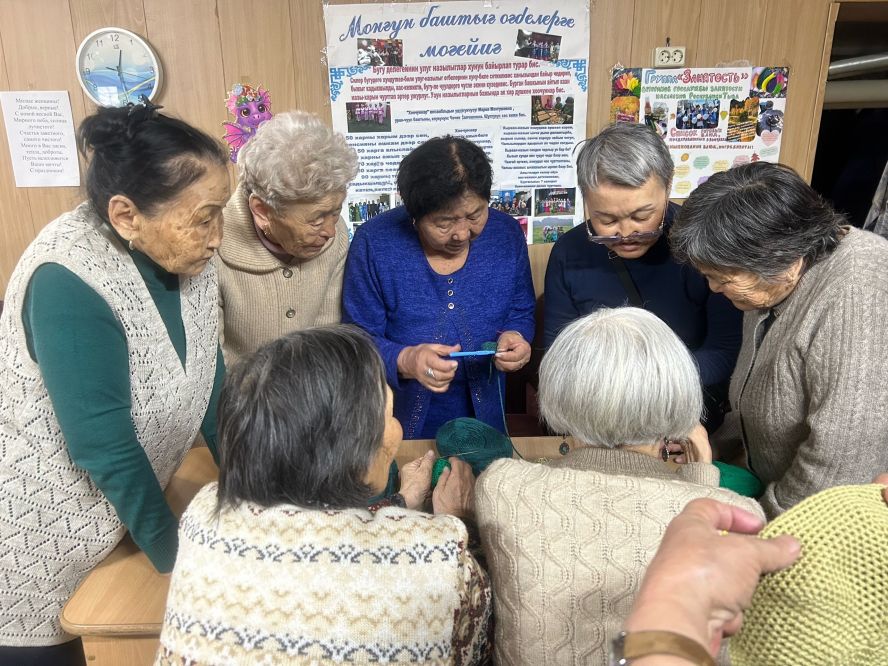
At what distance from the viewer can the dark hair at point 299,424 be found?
1.02m

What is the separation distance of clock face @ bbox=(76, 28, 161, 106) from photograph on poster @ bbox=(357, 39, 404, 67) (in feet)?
2.78

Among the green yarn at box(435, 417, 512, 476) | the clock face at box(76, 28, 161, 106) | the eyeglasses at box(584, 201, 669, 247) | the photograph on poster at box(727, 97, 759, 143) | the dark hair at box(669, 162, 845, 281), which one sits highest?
the clock face at box(76, 28, 161, 106)

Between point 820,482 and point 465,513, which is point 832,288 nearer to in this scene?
point 820,482

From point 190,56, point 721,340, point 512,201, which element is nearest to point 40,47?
point 190,56

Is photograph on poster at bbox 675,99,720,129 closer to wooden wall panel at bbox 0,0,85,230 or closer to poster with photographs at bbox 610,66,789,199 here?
poster with photographs at bbox 610,66,789,199

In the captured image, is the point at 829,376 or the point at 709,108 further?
the point at 709,108

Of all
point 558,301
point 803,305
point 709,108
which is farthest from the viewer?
point 709,108

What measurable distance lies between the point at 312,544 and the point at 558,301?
133 centimetres

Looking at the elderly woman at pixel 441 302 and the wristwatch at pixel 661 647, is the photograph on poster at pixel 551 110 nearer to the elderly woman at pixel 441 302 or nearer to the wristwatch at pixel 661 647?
the elderly woman at pixel 441 302

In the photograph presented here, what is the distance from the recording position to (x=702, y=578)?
622mm

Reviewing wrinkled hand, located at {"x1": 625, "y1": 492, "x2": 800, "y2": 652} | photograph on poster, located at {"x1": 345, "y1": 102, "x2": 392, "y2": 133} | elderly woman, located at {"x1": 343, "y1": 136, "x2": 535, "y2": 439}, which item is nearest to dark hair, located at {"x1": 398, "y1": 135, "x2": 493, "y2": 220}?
elderly woman, located at {"x1": 343, "y1": 136, "x2": 535, "y2": 439}

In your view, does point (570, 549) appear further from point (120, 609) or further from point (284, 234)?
point (284, 234)

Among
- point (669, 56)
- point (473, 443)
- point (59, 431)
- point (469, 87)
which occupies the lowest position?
point (473, 443)

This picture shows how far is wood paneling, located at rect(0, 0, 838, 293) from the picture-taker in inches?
101
